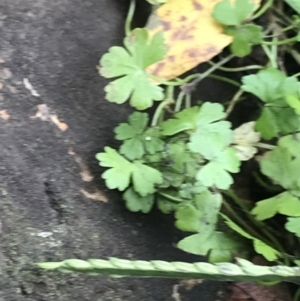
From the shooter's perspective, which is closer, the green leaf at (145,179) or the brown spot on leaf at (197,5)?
the green leaf at (145,179)

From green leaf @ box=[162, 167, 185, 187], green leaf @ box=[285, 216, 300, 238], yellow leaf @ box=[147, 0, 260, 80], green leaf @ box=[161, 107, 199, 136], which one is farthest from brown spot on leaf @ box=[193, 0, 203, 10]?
green leaf @ box=[285, 216, 300, 238]

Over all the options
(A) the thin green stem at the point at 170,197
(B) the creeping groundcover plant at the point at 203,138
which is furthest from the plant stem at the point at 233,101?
(A) the thin green stem at the point at 170,197

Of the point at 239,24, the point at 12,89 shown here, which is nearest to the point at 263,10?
the point at 239,24

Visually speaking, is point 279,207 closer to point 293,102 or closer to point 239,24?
point 293,102

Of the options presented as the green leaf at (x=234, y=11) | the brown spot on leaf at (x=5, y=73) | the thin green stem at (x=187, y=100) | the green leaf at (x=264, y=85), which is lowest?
the thin green stem at (x=187, y=100)

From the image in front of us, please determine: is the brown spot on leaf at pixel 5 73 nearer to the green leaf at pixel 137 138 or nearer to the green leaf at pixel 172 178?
the green leaf at pixel 137 138

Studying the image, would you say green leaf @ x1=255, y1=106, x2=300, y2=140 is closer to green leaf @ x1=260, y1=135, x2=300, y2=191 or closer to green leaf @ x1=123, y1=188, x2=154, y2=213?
green leaf @ x1=260, y1=135, x2=300, y2=191
